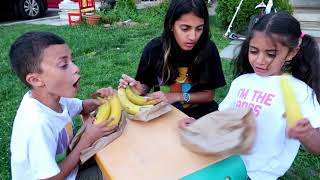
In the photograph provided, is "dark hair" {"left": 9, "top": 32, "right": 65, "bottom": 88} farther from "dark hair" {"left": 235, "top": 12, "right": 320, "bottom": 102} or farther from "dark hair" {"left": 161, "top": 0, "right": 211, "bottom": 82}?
"dark hair" {"left": 235, "top": 12, "right": 320, "bottom": 102}

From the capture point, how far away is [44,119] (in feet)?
5.47

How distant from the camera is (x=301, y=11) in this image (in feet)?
25.5

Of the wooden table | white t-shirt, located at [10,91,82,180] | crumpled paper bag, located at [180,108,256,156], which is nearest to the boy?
white t-shirt, located at [10,91,82,180]

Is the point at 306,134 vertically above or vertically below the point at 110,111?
above

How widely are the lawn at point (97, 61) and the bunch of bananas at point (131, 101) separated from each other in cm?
119

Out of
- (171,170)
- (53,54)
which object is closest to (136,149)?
(171,170)

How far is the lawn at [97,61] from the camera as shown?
278 cm

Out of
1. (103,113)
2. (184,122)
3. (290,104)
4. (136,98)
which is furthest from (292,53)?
(103,113)

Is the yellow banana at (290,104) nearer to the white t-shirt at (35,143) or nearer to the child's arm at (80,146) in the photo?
the child's arm at (80,146)

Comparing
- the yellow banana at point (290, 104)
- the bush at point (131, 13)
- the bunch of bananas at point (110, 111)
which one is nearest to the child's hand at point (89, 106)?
the bunch of bananas at point (110, 111)

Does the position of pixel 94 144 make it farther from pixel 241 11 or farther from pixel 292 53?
pixel 241 11

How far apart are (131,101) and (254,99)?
0.70 metres

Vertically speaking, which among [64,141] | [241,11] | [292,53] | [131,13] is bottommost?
[131,13]

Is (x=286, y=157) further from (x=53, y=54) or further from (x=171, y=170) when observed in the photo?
(x=53, y=54)
